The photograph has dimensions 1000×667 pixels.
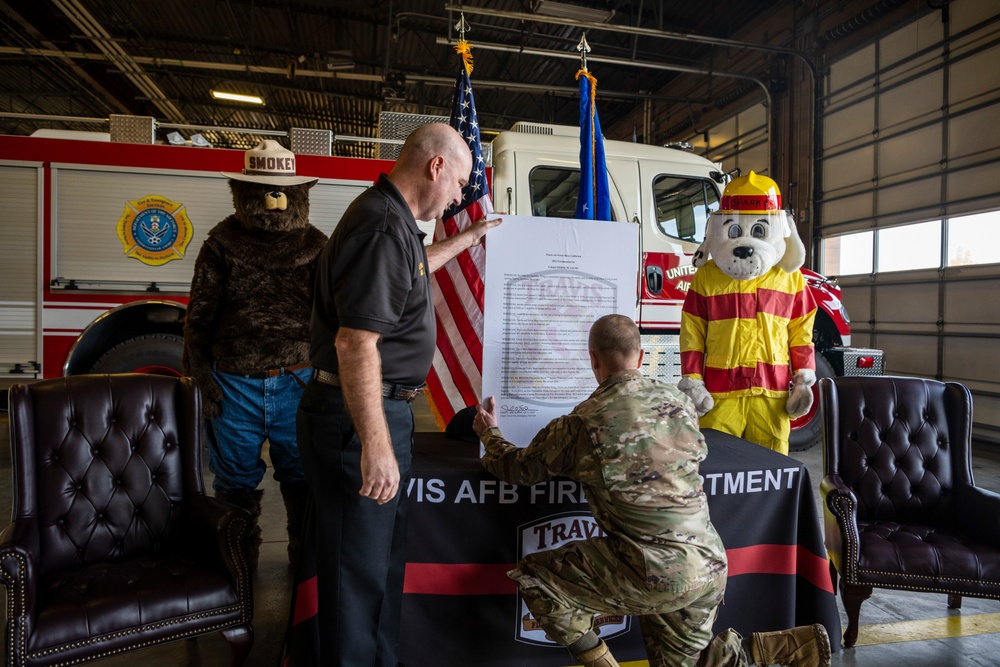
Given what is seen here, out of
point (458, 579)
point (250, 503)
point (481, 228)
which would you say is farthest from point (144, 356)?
point (458, 579)

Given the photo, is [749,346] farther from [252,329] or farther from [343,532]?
[252,329]

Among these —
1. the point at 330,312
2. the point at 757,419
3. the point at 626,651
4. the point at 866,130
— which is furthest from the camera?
the point at 866,130

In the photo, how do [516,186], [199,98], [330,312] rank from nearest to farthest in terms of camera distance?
[330,312], [516,186], [199,98]

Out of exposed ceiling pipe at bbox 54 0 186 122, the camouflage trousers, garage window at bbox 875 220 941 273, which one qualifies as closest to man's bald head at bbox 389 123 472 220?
the camouflage trousers

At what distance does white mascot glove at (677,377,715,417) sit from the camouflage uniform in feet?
2.90

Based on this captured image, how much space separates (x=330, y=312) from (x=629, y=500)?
0.97 m

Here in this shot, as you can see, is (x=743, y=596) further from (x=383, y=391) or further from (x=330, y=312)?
(x=330, y=312)

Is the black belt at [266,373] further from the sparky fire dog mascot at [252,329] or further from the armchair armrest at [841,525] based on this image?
the armchair armrest at [841,525]

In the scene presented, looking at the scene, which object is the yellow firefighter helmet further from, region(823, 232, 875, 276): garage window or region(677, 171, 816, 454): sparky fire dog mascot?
region(823, 232, 875, 276): garage window

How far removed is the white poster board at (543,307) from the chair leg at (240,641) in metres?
1.10

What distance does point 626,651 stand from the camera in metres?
2.14

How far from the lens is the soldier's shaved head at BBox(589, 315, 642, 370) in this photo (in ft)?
5.85

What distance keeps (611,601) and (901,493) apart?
173 cm

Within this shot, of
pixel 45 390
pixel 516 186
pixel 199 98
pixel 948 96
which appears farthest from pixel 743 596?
pixel 199 98
